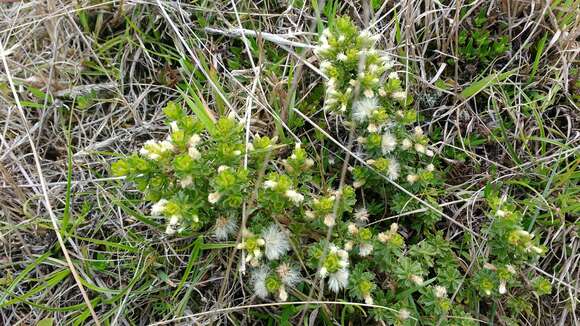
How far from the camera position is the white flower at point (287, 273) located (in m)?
2.56

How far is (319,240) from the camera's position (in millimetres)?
2732

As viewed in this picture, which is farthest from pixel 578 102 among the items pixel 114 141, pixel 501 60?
pixel 114 141

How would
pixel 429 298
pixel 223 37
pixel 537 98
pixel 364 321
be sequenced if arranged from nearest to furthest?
pixel 429 298 < pixel 364 321 < pixel 537 98 < pixel 223 37

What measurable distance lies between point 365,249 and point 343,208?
226 mm

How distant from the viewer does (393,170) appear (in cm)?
Result: 280

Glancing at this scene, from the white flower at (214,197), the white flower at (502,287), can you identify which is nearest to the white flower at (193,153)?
the white flower at (214,197)

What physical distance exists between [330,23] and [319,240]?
4.35ft

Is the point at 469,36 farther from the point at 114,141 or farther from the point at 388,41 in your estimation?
the point at 114,141

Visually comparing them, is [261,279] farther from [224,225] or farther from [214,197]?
[214,197]

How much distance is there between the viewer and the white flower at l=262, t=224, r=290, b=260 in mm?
2514

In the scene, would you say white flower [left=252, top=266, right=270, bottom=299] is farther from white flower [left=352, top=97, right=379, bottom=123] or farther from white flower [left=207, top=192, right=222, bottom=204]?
white flower [left=352, top=97, right=379, bottom=123]

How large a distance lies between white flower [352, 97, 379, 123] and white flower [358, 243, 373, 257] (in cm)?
63

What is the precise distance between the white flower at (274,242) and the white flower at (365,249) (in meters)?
0.36

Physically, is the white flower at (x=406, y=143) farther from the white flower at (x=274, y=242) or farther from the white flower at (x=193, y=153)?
the white flower at (x=193, y=153)
